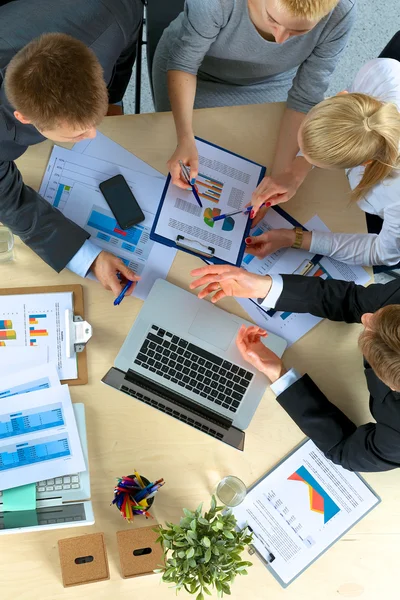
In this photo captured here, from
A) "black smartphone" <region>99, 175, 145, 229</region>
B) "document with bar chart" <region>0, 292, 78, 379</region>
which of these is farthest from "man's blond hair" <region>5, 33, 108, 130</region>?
"document with bar chart" <region>0, 292, 78, 379</region>

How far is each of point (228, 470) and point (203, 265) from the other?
1.68 ft

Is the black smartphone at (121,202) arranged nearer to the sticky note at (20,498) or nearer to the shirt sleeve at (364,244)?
the shirt sleeve at (364,244)

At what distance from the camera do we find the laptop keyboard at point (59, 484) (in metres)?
1.22

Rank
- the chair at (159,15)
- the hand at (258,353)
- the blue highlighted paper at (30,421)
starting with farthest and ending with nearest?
1. the chair at (159,15)
2. the hand at (258,353)
3. the blue highlighted paper at (30,421)

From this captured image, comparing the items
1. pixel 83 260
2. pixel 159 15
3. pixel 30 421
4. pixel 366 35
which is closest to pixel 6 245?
pixel 83 260

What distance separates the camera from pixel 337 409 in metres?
1.35

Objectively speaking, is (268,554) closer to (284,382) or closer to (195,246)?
(284,382)

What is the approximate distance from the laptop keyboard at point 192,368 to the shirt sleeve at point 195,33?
724mm

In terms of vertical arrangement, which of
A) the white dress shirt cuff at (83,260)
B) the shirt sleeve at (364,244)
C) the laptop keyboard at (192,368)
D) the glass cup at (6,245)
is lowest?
the laptop keyboard at (192,368)

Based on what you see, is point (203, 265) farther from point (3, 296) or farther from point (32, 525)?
point (32, 525)

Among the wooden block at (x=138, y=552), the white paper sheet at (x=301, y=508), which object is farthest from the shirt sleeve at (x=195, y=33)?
the wooden block at (x=138, y=552)

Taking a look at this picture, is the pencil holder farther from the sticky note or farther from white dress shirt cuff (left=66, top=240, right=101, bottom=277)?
white dress shirt cuff (left=66, top=240, right=101, bottom=277)

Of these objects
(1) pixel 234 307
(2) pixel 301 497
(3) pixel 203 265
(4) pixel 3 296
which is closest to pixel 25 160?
(4) pixel 3 296

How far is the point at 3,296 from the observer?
1.30m
